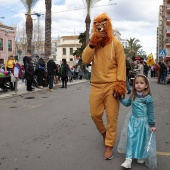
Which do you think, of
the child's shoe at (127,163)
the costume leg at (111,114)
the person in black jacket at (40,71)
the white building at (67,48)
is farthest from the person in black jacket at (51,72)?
the white building at (67,48)

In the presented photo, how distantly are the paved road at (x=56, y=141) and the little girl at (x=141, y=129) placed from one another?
153 mm

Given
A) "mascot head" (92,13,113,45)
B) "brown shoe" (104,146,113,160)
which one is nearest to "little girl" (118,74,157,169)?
"brown shoe" (104,146,113,160)

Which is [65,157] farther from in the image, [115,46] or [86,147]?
[115,46]

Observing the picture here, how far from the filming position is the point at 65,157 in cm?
396

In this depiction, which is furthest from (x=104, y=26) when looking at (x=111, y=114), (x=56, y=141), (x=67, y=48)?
(x=67, y=48)

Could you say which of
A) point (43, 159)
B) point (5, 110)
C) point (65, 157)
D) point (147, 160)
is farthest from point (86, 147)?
point (5, 110)

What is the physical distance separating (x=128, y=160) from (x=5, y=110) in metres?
5.24

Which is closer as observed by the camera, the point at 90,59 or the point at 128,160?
the point at 128,160

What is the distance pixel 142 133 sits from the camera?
3617 millimetres

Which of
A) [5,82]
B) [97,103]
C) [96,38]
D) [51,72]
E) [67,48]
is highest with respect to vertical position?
[67,48]

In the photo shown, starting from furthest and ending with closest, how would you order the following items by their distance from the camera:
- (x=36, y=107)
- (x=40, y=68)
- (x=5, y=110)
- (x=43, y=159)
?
(x=40, y=68) < (x=36, y=107) < (x=5, y=110) < (x=43, y=159)

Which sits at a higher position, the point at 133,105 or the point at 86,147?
the point at 133,105

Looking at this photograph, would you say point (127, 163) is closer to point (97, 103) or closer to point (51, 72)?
point (97, 103)

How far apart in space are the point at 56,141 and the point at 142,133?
1740 millimetres
